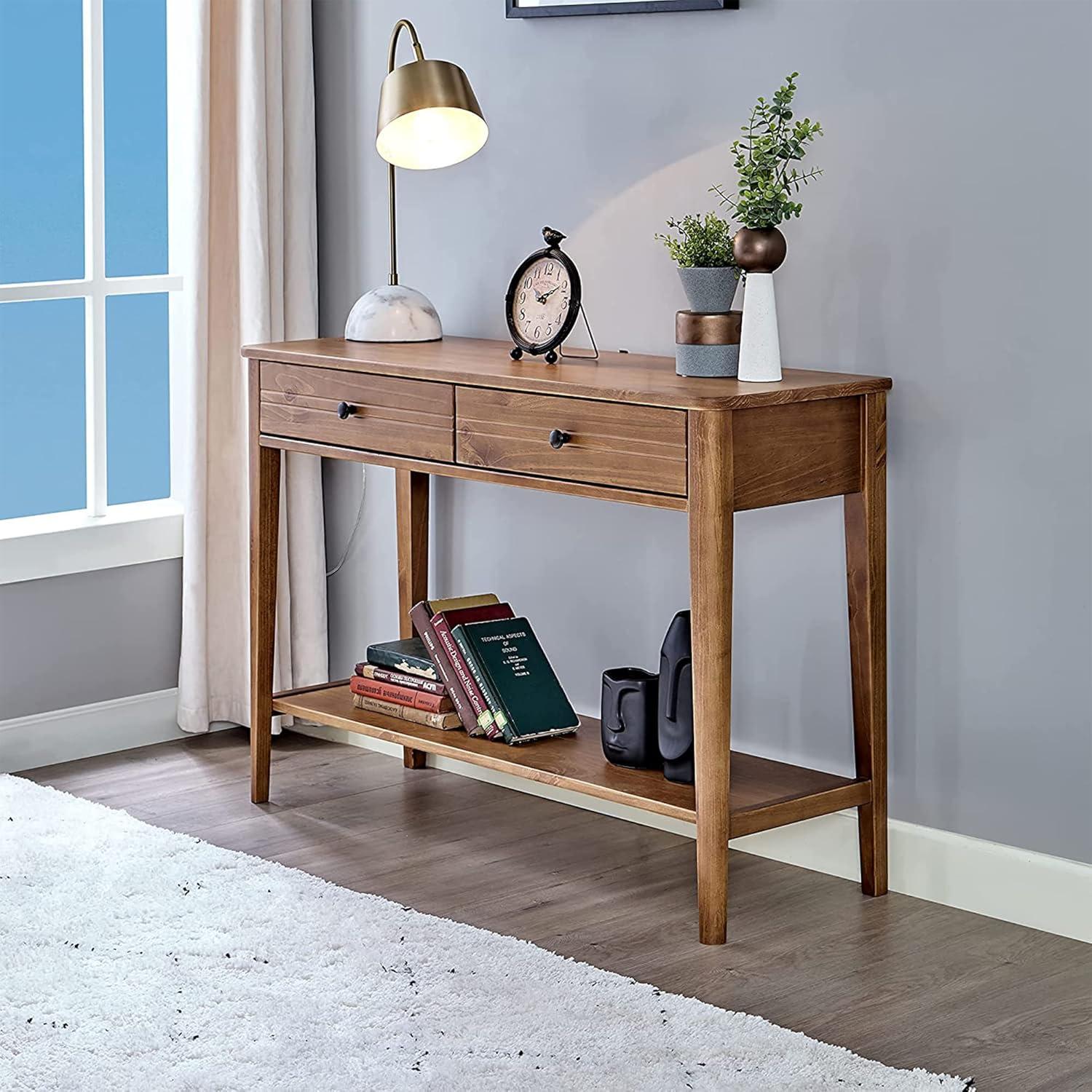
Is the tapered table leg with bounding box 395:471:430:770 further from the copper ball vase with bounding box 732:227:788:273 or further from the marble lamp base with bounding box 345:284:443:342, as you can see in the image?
the copper ball vase with bounding box 732:227:788:273

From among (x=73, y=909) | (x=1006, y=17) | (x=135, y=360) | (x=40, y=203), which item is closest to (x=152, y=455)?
(x=135, y=360)

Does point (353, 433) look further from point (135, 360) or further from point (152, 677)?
point (135, 360)

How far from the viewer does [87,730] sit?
3.53 m

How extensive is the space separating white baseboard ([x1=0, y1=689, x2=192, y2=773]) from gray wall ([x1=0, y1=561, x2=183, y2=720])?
0.07 feet

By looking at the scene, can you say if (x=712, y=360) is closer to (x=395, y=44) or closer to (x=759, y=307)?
(x=759, y=307)

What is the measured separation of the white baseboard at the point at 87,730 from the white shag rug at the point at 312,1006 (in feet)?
2.21

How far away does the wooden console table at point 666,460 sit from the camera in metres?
2.44

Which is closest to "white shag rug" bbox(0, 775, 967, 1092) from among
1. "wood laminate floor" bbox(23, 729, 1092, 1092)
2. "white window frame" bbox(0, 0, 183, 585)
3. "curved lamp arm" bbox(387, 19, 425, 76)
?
"wood laminate floor" bbox(23, 729, 1092, 1092)

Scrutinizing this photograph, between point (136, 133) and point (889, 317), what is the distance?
217 centimetres

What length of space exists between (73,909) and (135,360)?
189cm

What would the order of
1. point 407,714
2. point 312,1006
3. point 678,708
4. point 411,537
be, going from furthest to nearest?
1. point 411,537
2. point 407,714
3. point 678,708
4. point 312,1006

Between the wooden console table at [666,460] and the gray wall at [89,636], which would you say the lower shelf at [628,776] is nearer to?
the wooden console table at [666,460]

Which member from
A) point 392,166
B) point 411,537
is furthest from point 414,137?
point 411,537

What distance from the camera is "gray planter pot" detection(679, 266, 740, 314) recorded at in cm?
262
